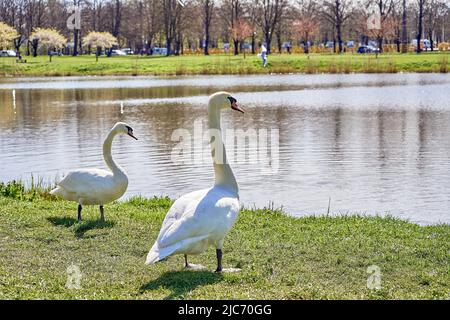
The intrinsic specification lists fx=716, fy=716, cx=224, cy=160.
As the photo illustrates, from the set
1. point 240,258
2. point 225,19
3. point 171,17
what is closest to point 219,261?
point 240,258

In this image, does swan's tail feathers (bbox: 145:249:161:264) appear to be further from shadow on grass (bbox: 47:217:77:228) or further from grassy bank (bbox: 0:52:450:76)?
grassy bank (bbox: 0:52:450:76)

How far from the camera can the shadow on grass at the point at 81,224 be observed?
10.1 m

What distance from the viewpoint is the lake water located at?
51.2ft

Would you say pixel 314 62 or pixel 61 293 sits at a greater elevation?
pixel 314 62

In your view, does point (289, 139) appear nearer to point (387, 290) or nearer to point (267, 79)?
point (387, 290)

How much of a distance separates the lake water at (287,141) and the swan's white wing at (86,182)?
4.13 m

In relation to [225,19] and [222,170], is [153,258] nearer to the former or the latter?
[222,170]

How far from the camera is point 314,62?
69.7 m

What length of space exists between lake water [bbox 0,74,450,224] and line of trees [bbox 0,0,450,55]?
194 ft

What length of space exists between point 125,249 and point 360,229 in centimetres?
333

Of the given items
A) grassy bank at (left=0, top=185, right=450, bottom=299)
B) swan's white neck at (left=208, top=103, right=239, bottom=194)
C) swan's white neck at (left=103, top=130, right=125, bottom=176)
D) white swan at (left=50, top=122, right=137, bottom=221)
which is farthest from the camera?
swan's white neck at (left=103, top=130, right=125, bottom=176)

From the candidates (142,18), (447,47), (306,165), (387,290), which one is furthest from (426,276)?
(142,18)

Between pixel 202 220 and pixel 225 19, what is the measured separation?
381 ft

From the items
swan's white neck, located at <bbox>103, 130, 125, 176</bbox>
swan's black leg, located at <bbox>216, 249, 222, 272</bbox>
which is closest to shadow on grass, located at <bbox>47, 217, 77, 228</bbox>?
swan's white neck, located at <bbox>103, 130, 125, 176</bbox>
